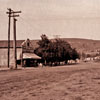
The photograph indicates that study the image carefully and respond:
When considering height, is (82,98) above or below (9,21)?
below

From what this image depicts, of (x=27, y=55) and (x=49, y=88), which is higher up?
(x=27, y=55)

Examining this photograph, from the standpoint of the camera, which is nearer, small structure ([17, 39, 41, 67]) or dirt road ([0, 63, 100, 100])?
dirt road ([0, 63, 100, 100])

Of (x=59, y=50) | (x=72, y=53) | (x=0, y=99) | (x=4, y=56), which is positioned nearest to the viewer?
(x=0, y=99)

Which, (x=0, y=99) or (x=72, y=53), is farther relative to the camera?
(x=72, y=53)

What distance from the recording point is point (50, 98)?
1404 centimetres

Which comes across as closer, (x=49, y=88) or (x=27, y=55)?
(x=49, y=88)

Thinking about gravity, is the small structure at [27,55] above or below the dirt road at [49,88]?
above

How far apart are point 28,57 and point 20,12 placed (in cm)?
1797

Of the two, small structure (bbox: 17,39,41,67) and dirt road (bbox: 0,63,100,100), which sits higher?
small structure (bbox: 17,39,41,67)

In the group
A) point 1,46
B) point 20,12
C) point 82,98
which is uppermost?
point 20,12

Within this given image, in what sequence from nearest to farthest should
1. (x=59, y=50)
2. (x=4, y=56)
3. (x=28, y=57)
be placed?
(x=28, y=57) → (x=4, y=56) → (x=59, y=50)

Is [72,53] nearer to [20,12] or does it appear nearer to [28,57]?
[28,57]

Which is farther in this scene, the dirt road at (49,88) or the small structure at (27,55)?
the small structure at (27,55)

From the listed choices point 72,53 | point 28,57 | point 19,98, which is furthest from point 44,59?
point 19,98
